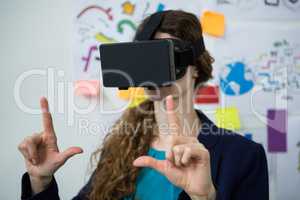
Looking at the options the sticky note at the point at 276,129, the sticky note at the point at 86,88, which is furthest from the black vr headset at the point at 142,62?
the sticky note at the point at 276,129

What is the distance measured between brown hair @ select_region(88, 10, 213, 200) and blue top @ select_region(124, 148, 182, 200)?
14 mm

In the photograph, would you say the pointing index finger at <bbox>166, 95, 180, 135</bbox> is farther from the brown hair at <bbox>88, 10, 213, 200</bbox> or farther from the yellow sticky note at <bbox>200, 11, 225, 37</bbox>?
the yellow sticky note at <bbox>200, 11, 225, 37</bbox>

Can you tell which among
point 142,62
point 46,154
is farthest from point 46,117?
point 142,62

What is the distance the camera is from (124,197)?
0.74m

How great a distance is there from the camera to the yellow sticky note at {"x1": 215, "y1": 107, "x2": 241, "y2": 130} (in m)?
1.16

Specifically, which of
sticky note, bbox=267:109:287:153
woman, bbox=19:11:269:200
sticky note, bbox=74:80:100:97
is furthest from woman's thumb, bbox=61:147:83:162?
sticky note, bbox=267:109:287:153

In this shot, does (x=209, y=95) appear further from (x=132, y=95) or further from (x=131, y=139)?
(x=131, y=139)

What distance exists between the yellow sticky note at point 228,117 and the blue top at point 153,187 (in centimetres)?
46

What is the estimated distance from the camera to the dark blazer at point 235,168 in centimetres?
67

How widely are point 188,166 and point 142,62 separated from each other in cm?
22

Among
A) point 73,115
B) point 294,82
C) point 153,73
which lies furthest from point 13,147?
point 294,82

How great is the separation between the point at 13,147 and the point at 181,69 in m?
0.68

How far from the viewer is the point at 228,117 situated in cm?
117

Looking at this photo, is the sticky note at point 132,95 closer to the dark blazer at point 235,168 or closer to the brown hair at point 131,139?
the brown hair at point 131,139
